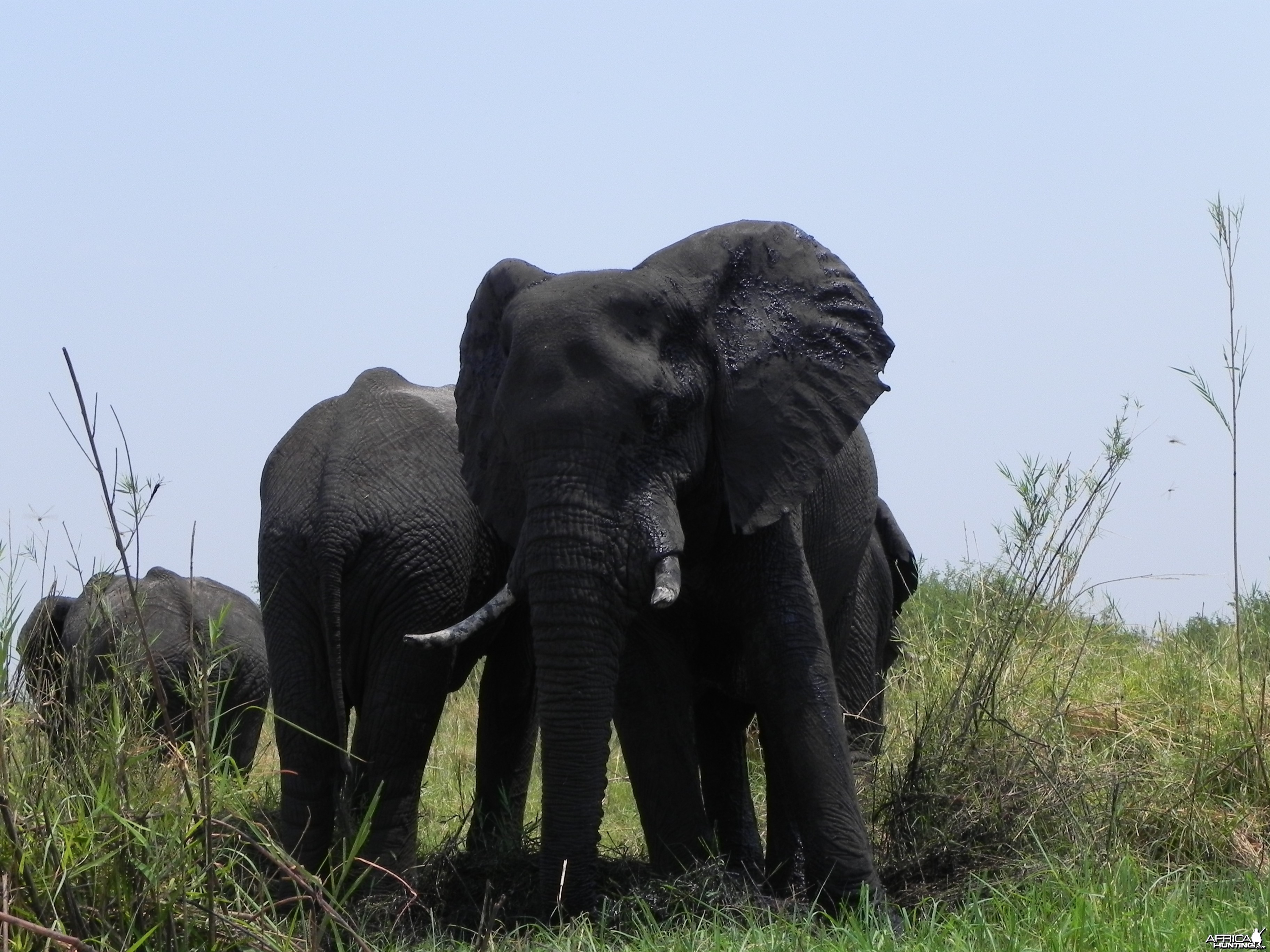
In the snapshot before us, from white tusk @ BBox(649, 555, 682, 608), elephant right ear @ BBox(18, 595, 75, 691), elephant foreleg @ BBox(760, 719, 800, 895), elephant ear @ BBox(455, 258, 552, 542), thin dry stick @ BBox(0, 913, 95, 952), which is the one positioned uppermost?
elephant ear @ BBox(455, 258, 552, 542)

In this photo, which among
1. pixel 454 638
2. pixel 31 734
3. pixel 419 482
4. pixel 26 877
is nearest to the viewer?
pixel 26 877

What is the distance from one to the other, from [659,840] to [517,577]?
1.29 meters

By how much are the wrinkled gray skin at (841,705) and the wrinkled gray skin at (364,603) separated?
90 centimetres

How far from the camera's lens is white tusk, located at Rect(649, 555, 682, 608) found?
541 centimetres

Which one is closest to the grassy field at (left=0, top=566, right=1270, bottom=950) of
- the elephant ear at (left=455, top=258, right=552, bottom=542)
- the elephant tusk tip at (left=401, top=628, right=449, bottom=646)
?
the elephant tusk tip at (left=401, top=628, right=449, bottom=646)

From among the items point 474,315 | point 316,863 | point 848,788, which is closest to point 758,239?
point 474,315

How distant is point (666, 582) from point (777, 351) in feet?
3.74

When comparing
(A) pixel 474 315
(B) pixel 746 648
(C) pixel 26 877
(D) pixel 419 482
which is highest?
(A) pixel 474 315

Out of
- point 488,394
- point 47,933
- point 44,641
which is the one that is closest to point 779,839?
point 488,394

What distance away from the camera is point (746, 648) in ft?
20.1

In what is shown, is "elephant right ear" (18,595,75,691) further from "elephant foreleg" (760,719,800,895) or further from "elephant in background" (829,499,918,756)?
"elephant in background" (829,499,918,756)

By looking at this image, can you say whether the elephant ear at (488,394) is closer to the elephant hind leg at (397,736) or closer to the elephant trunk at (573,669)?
the elephant trunk at (573,669)

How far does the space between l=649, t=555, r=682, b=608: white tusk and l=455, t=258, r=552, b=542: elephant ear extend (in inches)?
25.9

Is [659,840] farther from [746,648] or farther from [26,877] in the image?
[26,877]
